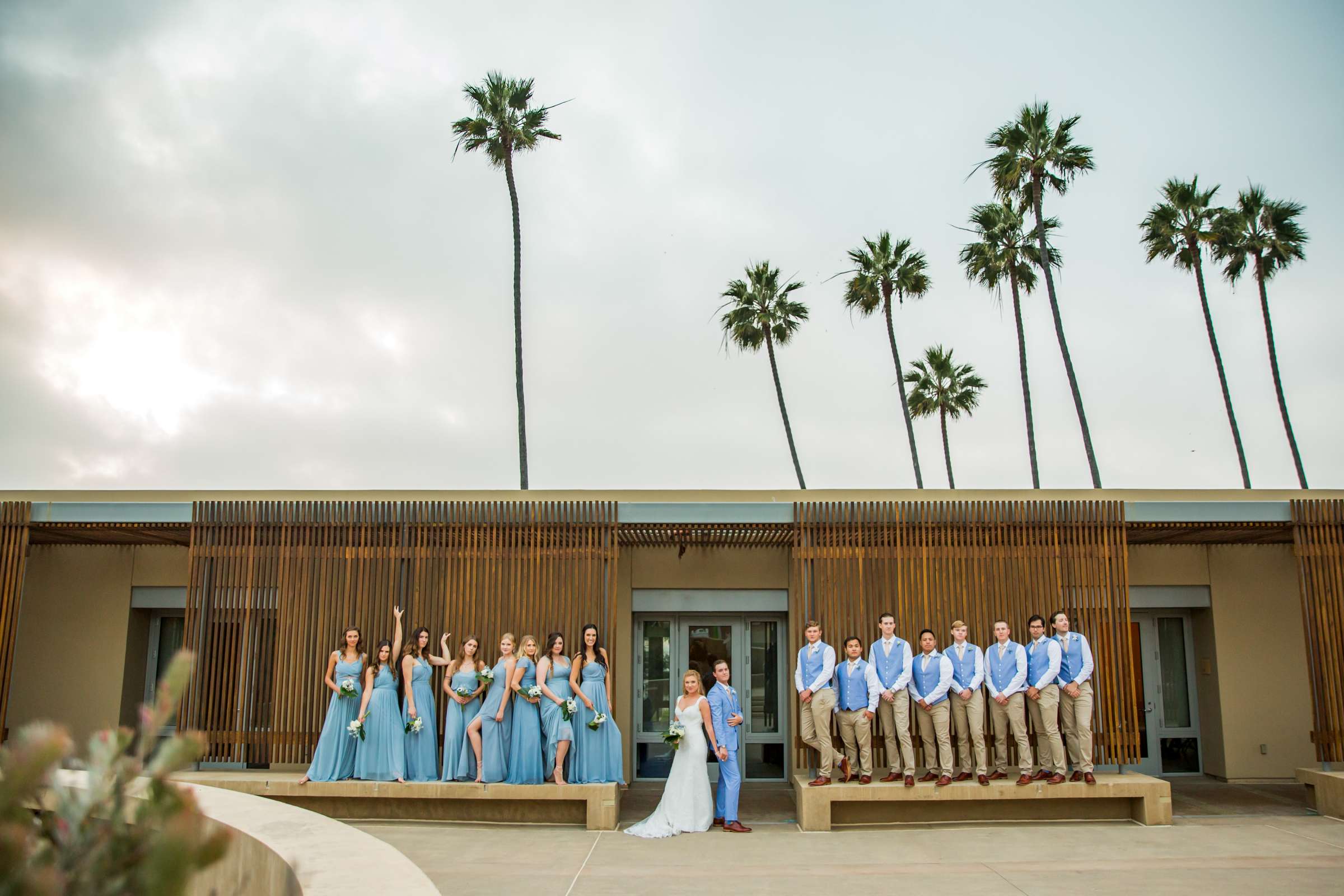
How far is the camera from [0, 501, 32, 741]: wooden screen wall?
33.2ft

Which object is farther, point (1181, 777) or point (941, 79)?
point (941, 79)

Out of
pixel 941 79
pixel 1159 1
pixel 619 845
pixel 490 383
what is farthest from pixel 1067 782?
pixel 490 383

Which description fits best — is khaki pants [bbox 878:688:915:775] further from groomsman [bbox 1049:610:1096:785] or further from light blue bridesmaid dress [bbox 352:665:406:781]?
light blue bridesmaid dress [bbox 352:665:406:781]

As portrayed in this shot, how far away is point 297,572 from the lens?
1002cm

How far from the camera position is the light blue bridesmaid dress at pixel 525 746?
911 cm

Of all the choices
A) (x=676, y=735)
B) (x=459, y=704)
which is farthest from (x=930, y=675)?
(x=459, y=704)

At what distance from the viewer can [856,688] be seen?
30.1 ft

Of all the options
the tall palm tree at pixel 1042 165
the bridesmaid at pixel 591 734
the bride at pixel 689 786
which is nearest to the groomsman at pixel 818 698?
the bride at pixel 689 786

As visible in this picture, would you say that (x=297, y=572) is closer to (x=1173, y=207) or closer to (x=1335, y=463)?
(x=1173, y=207)

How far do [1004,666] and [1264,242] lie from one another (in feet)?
56.2

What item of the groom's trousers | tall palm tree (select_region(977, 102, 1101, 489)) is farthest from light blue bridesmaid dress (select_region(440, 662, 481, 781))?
tall palm tree (select_region(977, 102, 1101, 489))

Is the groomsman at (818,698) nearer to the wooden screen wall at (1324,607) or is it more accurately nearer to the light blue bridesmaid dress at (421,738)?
the light blue bridesmaid dress at (421,738)

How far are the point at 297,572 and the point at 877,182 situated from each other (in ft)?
64.7

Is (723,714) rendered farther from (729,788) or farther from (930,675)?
(930,675)
